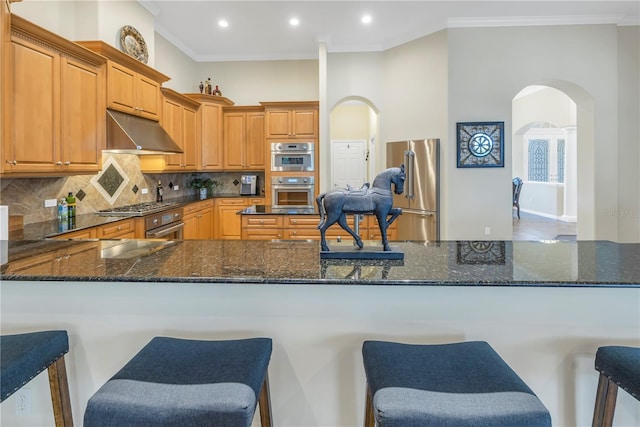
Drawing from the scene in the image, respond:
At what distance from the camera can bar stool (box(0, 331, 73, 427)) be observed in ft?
3.64

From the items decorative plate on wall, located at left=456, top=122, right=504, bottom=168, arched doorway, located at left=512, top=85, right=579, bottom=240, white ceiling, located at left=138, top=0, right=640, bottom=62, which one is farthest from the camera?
arched doorway, located at left=512, top=85, right=579, bottom=240

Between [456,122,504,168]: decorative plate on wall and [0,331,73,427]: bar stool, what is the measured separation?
494cm

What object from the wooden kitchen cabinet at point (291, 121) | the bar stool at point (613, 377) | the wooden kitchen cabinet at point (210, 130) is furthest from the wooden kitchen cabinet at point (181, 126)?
the bar stool at point (613, 377)

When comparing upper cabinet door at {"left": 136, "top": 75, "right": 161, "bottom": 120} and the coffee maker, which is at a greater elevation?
upper cabinet door at {"left": 136, "top": 75, "right": 161, "bottom": 120}

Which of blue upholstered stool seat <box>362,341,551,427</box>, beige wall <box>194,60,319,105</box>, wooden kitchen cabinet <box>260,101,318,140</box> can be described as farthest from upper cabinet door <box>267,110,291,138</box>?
blue upholstered stool seat <box>362,341,551,427</box>

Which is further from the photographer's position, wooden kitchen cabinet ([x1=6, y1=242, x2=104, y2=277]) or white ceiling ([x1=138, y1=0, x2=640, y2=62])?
white ceiling ([x1=138, y1=0, x2=640, y2=62])

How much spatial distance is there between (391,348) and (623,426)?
1.02 m

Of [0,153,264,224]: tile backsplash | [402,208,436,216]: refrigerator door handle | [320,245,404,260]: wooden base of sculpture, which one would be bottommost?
[320,245,404,260]: wooden base of sculpture

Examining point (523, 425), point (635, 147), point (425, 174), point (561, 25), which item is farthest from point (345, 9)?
point (523, 425)

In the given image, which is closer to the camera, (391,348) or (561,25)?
(391,348)

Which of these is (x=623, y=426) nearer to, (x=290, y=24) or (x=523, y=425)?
(x=523, y=425)

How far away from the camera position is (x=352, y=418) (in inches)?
60.7

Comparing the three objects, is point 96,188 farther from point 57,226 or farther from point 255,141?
point 255,141

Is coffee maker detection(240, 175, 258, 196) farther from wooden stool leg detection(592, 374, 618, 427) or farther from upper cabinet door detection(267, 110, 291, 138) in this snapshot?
wooden stool leg detection(592, 374, 618, 427)
